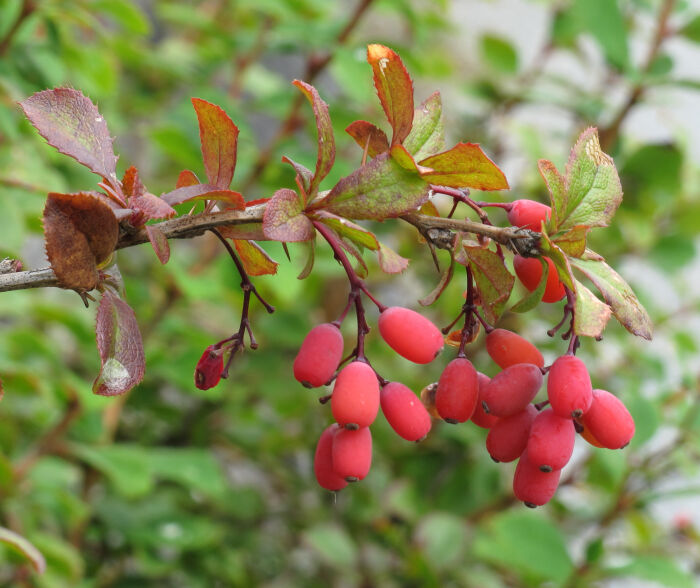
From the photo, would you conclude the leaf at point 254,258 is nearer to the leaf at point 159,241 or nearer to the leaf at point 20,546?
the leaf at point 159,241

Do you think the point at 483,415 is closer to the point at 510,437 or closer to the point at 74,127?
the point at 510,437

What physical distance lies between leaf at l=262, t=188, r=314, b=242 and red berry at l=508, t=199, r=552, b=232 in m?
0.10

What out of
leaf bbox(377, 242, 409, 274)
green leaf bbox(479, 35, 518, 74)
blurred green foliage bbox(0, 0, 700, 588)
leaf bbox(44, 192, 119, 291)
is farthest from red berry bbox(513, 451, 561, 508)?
green leaf bbox(479, 35, 518, 74)

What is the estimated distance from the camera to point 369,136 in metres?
0.43

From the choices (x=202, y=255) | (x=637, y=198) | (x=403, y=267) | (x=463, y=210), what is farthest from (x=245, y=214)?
(x=637, y=198)

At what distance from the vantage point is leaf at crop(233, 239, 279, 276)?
424 millimetres

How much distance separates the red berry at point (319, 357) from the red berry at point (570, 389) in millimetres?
104

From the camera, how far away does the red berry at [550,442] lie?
1.26ft

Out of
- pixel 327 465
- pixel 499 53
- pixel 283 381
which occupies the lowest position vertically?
pixel 283 381

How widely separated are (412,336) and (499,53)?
1353 mm

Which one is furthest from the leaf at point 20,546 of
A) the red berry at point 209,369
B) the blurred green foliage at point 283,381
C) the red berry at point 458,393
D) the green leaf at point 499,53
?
the green leaf at point 499,53

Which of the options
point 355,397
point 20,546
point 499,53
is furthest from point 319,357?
point 499,53

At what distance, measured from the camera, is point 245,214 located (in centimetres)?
37

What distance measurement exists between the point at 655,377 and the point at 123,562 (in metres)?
1.06
